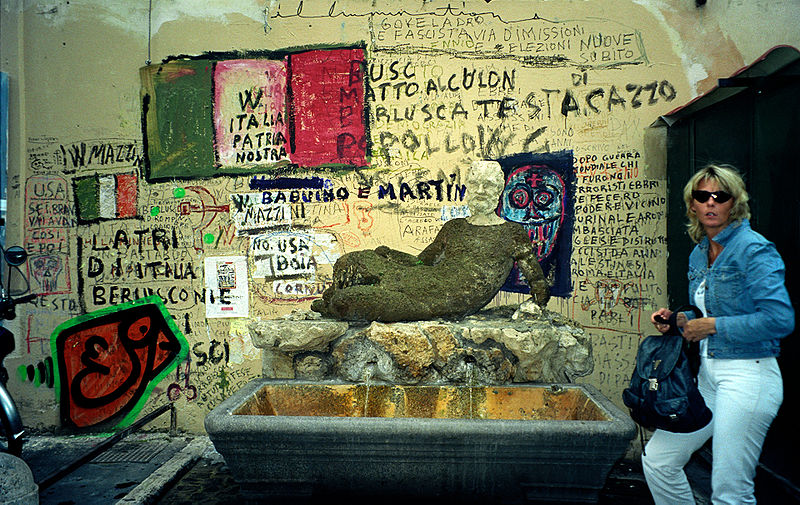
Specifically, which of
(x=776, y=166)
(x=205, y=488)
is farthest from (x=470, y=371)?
(x=776, y=166)

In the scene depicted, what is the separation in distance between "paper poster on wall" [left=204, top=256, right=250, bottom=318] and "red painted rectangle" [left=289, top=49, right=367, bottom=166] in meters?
1.02

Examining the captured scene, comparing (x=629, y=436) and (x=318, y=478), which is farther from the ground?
(x=629, y=436)

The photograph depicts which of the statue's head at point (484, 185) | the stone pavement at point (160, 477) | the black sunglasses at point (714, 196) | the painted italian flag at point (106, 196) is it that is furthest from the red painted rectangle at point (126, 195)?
the black sunglasses at point (714, 196)

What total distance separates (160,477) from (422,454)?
196 cm

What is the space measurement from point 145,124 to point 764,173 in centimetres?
448

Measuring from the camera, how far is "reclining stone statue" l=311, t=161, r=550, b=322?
11.2 ft

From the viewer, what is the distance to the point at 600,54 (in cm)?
426

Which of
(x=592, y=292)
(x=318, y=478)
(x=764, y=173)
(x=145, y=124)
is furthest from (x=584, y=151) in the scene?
(x=145, y=124)

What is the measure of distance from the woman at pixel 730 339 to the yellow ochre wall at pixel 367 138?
203 centimetres

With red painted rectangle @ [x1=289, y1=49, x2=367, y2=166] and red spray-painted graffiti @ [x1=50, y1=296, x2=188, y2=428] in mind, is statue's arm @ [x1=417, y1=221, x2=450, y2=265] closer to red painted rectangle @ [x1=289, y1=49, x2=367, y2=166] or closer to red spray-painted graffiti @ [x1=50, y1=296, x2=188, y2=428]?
red painted rectangle @ [x1=289, y1=49, x2=367, y2=166]

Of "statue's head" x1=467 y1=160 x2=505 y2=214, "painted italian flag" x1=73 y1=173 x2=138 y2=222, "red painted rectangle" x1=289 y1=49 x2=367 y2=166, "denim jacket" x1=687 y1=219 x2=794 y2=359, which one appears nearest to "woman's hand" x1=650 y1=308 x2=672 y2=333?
"denim jacket" x1=687 y1=219 x2=794 y2=359

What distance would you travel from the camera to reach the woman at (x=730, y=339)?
2.02 metres

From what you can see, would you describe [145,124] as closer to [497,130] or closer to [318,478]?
[497,130]

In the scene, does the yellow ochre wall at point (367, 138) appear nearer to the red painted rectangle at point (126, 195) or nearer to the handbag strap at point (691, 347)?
the red painted rectangle at point (126, 195)
